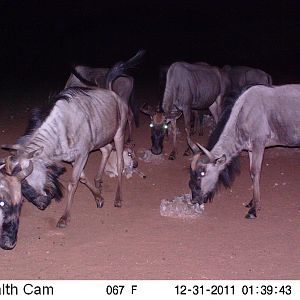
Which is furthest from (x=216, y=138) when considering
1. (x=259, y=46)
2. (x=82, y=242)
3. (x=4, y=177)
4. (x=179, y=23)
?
(x=179, y=23)

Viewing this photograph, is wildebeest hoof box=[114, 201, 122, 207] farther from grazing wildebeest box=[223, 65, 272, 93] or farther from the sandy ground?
grazing wildebeest box=[223, 65, 272, 93]

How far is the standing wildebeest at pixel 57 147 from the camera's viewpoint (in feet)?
19.9

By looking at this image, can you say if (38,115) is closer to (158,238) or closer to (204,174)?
(158,238)

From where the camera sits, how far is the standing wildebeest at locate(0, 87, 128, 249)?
6.07 m

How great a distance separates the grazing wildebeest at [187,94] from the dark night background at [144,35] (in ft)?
32.3

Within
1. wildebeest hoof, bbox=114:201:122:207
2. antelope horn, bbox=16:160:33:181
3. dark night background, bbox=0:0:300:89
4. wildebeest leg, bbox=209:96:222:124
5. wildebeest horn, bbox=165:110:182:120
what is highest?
antelope horn, bbox=16:160:33:181

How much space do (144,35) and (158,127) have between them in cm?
3302

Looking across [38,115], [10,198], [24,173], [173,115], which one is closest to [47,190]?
[24,173]

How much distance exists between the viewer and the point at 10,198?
19.7ft

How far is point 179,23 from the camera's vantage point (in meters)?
48.8

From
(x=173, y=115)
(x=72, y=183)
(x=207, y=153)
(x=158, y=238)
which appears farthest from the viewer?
(x=173, y=115)

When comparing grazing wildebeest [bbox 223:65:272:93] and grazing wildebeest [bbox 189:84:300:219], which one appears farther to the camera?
grazing wildebeest [bbox 223:65:272:93]

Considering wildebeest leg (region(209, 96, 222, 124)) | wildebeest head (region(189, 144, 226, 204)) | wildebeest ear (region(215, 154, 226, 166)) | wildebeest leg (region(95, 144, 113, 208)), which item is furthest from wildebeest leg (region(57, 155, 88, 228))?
wildebeest leg (region(209, 96, 222, 124))

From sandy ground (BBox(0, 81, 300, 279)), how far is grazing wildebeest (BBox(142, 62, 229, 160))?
6.40 ft
